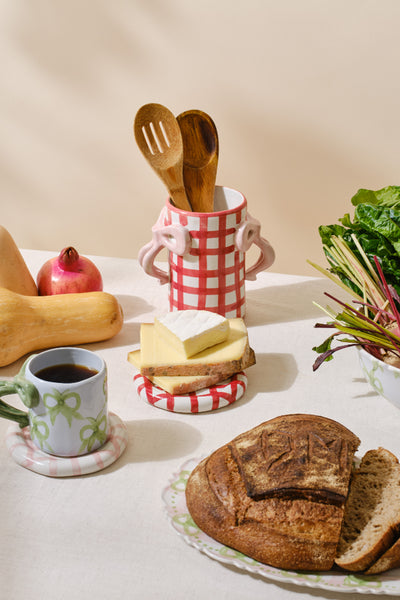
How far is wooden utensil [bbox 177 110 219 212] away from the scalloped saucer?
55 cm

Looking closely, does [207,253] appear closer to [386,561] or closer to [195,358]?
[195,358]

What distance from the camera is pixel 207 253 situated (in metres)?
1.25

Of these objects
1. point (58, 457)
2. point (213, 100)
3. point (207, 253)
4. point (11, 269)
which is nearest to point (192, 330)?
point (207, 253)

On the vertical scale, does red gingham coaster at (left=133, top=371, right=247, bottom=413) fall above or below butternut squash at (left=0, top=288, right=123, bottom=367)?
below

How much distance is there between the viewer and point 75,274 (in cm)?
132

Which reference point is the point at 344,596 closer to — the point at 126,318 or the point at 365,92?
the point at 126,318

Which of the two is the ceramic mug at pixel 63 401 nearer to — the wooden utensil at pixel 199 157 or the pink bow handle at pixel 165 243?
the pink bow handle at pixel 165 243

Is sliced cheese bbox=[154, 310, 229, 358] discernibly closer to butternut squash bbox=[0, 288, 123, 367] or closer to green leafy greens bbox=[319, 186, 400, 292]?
butternut squash bbox=[0, 288, 123, 367]

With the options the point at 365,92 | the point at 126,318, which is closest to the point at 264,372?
the point at 126,318

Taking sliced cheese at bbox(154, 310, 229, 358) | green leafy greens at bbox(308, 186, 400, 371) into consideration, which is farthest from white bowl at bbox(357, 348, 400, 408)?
sliced cheese at bbox(154, 310, 229, 358)

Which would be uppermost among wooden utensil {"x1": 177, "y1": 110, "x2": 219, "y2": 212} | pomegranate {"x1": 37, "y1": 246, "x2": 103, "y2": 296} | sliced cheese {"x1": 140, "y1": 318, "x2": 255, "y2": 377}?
wooden utensil {"x1": 177, "y1": 110, "x2": 219, "y2": 212}

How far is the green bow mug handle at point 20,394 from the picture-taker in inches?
34.3

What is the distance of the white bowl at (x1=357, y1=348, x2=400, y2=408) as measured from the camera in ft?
3.26

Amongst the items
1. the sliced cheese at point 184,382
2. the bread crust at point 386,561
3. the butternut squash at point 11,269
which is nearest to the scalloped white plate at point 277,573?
the bread crust at point 386,561
